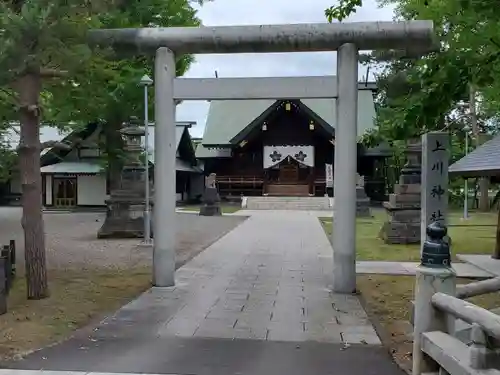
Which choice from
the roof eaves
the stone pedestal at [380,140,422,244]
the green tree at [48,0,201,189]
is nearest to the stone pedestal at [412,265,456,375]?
the green tree at [48,0,201,189]

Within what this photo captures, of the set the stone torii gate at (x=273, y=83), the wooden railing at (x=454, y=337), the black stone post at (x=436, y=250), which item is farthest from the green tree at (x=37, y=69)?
the wooden railing at (x=454, y=337)

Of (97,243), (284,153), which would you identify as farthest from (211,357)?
(284,153)

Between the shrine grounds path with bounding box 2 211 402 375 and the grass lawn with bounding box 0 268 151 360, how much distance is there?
11.2 inches

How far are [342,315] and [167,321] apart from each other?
2.33 meters

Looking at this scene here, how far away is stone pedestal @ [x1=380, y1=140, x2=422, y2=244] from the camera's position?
645 inches

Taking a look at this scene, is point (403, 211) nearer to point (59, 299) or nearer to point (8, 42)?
point (59, 299)

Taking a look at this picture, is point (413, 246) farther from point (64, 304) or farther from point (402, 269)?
point (64, 304)

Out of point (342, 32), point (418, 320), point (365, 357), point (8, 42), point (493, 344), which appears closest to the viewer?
point (493, 344)

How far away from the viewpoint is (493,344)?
3916 millimetres

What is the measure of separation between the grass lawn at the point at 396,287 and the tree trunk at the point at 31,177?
4.76 metres

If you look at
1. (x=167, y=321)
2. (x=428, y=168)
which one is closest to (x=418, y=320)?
(x=428, y=168)

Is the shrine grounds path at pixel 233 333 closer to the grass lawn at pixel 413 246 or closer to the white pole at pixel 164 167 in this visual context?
the white pole at pixel 164 167

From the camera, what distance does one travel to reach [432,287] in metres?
4.88

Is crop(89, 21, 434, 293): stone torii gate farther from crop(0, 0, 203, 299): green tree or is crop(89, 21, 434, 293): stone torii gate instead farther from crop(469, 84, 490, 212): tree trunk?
crop(469, 84, 490, 212): tree trunk
